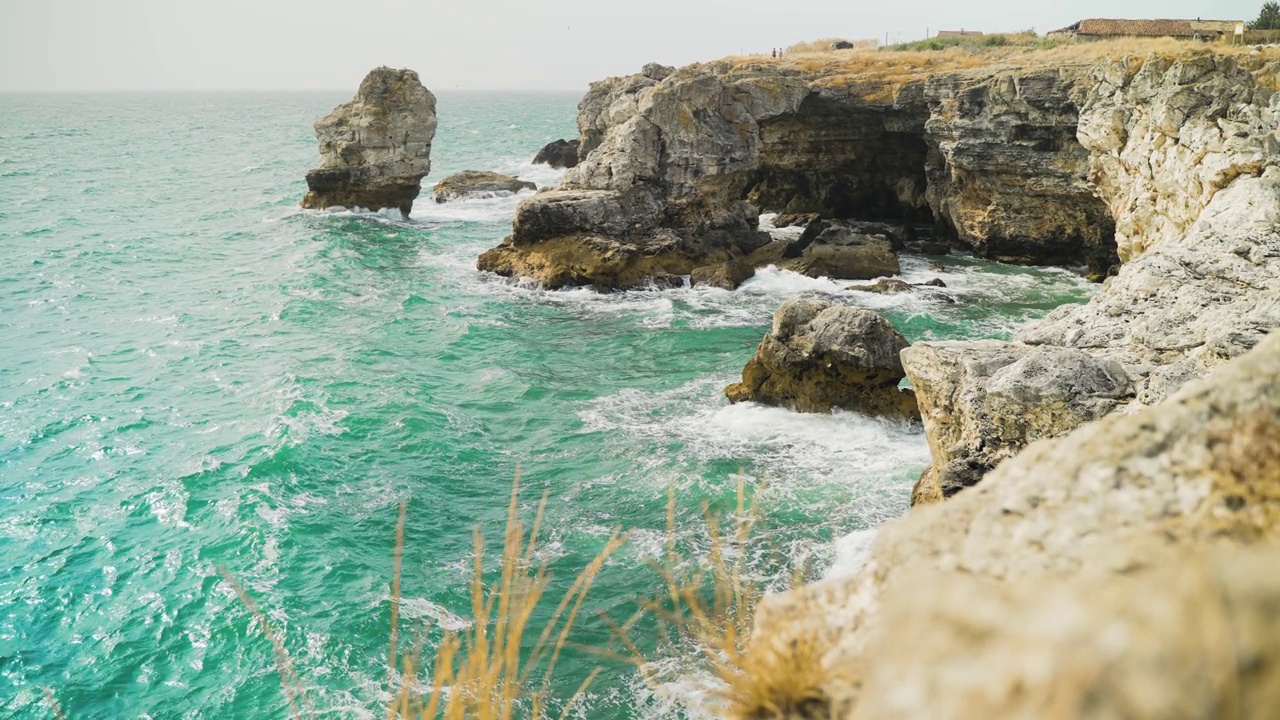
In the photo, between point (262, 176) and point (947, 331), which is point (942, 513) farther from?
point (262, 176)

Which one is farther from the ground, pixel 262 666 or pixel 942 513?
pixel 942 513

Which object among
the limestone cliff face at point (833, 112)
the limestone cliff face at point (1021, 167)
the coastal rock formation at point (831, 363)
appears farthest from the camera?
the limestone cliff face at point (833, 112)

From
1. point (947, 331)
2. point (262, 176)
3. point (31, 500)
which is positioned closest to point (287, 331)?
point (31, 500)

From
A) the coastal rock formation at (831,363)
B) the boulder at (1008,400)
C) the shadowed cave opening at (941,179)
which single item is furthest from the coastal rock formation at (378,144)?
the boulder at (1008,400)

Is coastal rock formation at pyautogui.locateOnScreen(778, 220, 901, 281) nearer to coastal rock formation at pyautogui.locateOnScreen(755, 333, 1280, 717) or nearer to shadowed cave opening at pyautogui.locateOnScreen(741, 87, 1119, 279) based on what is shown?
shadowed cave opening at pyautogui.locateOnScreen(741, 87, 1119, 279)

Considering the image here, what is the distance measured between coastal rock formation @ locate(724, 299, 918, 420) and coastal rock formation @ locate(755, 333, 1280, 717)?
1925 cm

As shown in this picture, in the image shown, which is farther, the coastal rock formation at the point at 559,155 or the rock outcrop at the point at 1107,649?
the coastal rock formation at the point at 559,155

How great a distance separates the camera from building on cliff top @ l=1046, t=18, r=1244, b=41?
5488 centimetres

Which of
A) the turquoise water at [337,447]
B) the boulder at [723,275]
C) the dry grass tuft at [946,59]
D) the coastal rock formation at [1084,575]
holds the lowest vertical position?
the turquoise water at [337,447]

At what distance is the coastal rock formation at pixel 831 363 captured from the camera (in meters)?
21.9

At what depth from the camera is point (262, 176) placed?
75.9 m

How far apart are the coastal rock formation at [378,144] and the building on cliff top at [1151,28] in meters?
42.7

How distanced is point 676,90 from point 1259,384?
3927 cm

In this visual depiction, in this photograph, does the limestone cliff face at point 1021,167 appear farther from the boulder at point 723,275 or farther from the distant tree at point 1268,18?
the distant tree at point 1268,18
